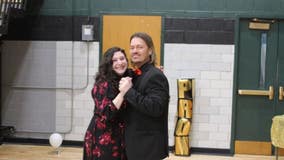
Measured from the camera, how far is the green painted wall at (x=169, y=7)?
570 centimetres

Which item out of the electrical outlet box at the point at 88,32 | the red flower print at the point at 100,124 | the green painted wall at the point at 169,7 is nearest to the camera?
the red flower print at the point at 100,124

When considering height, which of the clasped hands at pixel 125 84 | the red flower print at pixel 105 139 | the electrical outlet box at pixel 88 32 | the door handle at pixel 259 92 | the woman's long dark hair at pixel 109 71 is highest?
the electrical outlet box at pixel 88 32

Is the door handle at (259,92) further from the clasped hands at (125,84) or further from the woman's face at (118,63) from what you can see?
the clasped hands at (125,84)

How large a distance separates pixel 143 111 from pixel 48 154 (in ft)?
12.3

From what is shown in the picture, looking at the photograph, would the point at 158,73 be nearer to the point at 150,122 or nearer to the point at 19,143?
the point at 150,122

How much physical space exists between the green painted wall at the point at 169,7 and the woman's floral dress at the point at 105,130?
3585 mm

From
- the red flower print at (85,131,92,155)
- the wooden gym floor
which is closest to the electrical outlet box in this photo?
the wooden gym floor

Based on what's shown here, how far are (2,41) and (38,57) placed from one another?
0.62 meters

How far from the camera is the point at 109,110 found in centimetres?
231

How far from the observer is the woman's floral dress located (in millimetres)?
2365

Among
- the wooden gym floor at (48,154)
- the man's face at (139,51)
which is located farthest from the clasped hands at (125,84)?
the wooden gym floor at (48,154)

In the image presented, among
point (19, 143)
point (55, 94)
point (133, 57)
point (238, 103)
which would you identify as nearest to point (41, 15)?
point (55, 94)

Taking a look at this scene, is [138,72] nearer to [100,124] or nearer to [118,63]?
[118,63]

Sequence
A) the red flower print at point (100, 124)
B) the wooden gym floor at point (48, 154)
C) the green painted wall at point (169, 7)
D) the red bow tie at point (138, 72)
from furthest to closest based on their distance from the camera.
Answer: the green painted wall at point (169, 7) → the wooden gym floor at point (48, 154) → the red flower print at point (100, 124) → the red bow tie at point (138, 72)
